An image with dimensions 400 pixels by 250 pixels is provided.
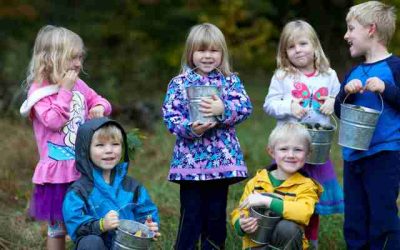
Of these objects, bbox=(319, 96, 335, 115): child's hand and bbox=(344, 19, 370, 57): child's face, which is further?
bbox=(319, 96, 335, 115): child's hand

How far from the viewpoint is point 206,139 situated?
5008 mm

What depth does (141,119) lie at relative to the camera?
33.9 feet

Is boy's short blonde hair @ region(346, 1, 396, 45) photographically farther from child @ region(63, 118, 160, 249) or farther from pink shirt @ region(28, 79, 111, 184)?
pink shirt @ region(28, 79, 111, 184)

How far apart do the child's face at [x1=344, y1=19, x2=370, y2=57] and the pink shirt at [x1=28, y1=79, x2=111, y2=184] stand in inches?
69.0

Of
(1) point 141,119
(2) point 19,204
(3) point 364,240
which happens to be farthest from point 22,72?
(3) point 364,240

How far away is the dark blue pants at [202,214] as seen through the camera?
5082mm

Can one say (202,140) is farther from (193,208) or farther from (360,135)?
(360,135)

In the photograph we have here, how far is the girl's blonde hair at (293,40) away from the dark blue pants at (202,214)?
0.93m

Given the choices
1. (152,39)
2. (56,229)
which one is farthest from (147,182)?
(152,39)

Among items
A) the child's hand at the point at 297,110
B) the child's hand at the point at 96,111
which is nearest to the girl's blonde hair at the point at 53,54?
the child's hand at the point at 96,111

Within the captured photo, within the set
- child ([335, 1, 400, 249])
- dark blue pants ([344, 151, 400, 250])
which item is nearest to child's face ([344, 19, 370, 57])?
child ([335, 1, 400, 249])

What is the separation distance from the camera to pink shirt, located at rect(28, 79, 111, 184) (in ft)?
15.6

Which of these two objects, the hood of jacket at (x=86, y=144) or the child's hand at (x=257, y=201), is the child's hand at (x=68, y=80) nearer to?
the hood of jacket at (x=86, y=144)

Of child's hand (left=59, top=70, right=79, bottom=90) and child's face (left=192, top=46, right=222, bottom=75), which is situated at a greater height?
child's face (left=192, top=46, right=222, bottom=75)
